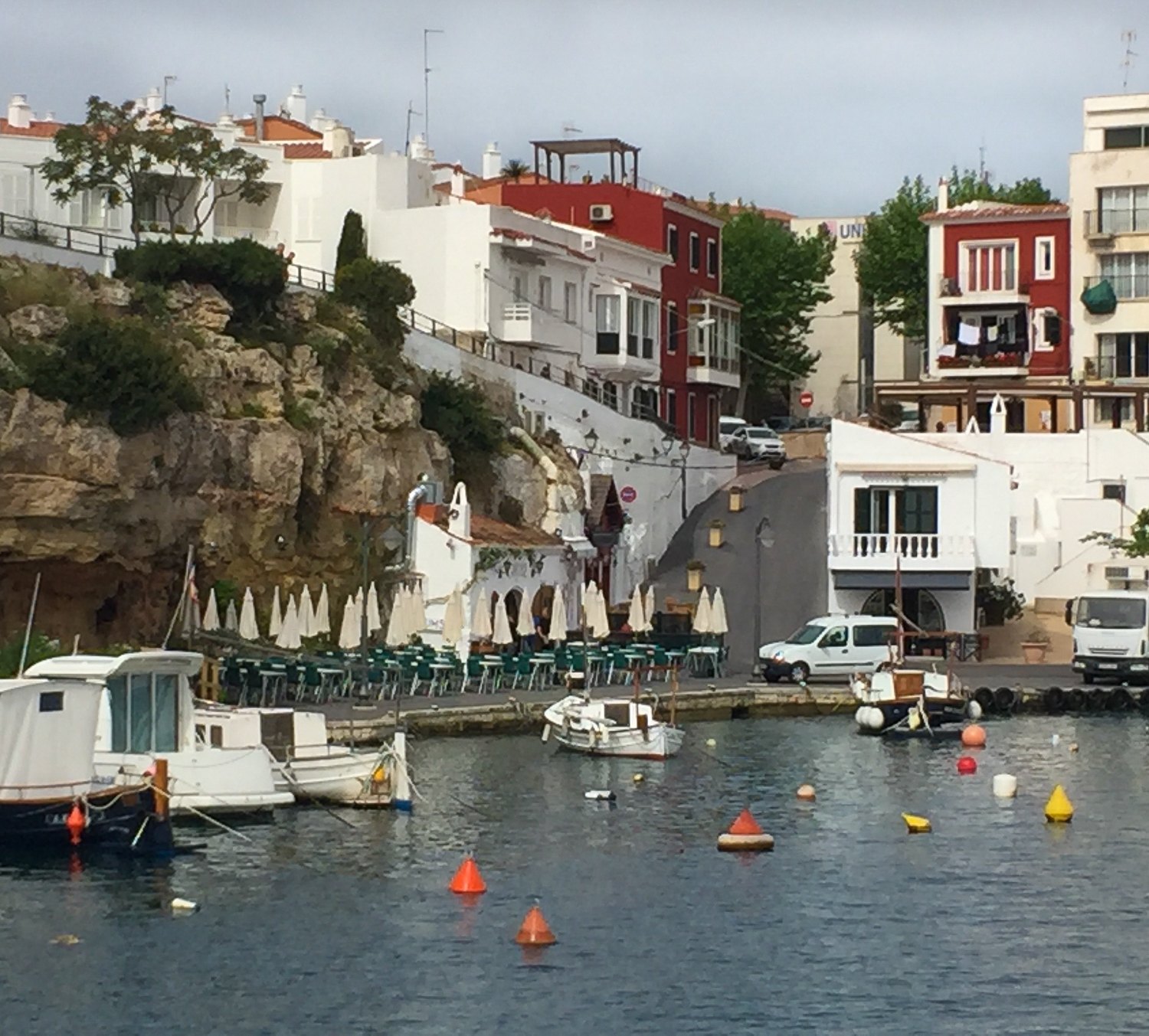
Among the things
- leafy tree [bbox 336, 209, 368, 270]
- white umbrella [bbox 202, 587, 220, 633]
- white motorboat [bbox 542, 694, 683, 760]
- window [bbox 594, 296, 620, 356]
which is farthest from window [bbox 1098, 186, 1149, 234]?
white umbrella [bbox 202, 587, 220, 633]

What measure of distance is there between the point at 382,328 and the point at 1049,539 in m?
22.3

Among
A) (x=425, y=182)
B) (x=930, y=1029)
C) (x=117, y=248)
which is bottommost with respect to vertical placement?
(x=930, y=1029)

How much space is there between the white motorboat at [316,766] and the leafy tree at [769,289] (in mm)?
67508

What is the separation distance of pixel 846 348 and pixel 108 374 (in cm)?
7189

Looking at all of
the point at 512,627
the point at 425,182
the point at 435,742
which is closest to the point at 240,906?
the point at 435,742

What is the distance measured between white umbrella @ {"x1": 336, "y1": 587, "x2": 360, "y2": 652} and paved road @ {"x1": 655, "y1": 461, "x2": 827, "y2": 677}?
12871mm

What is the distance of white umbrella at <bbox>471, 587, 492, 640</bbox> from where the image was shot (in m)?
62.2

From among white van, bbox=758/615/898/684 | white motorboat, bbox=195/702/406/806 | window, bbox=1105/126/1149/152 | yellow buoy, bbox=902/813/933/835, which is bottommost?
yellow buoy, bbox=902/813/933/835

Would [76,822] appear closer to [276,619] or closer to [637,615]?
[276,619]

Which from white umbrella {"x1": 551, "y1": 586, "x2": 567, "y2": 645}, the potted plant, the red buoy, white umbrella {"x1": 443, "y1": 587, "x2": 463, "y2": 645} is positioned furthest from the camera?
the potted plant

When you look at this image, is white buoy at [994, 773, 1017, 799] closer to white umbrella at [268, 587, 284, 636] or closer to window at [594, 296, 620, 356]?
white umbrella at [268, 587, 284, 636]

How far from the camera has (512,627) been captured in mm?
66688

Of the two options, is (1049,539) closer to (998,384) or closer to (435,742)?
(998,384)

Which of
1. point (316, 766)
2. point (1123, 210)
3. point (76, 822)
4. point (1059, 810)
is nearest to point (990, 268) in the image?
point (1123, 210)
